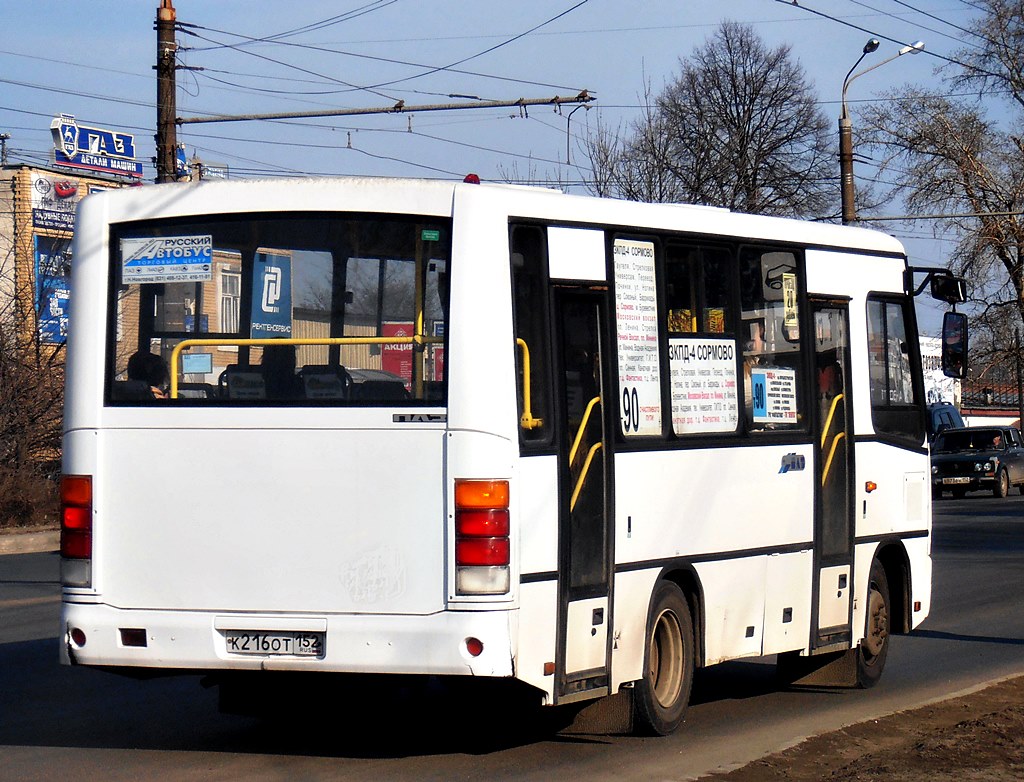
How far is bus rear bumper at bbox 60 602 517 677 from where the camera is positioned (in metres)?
6.92

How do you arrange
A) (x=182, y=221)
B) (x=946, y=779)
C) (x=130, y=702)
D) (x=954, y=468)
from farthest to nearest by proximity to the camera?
1. (x=954, y=468)
2. (x=130, y=702)
3. (x=182, y=221)
4. (x=946, y=779)

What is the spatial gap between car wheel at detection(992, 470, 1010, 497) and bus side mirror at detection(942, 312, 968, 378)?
94.7ft

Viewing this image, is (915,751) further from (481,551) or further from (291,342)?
(291,342)

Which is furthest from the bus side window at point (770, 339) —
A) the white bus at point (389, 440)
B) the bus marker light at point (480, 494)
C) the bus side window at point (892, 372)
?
the bus marker light at point (480, 494)

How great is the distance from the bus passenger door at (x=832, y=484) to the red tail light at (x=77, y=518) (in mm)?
4647

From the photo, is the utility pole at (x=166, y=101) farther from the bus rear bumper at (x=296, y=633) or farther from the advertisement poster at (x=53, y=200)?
the advertisement poster at (x=53, y=200)

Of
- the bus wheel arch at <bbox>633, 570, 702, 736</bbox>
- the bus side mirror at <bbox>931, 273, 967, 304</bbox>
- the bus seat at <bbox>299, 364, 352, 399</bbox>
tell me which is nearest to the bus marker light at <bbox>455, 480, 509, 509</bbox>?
the bus seat at <bbox>299, 364, 352, 399</bbox>

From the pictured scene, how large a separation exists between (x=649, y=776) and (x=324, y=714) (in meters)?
2.52

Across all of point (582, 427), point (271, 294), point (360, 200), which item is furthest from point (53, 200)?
point (582, 427)

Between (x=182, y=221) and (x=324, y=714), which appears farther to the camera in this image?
(x=324, y=714)

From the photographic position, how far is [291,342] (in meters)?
7.44

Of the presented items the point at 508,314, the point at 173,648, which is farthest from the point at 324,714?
the point at 508,314

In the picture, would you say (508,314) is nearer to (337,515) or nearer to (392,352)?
(392,352)

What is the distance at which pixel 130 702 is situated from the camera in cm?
975
